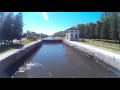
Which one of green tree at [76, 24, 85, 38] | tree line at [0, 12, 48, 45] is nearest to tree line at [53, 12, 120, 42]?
green tree at [76, 24, 85, 38]

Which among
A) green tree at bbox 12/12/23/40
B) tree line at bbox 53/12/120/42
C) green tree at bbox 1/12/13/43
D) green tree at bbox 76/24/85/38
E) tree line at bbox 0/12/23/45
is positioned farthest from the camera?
green tree at bbox 76/24/85/38

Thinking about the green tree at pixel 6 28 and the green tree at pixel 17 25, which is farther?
the green tree at pixel 17 25

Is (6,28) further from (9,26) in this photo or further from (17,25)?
(17,25)

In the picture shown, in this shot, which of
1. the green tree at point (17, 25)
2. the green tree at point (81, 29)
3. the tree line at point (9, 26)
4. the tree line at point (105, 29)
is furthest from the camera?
the green tree at point (81, 29)

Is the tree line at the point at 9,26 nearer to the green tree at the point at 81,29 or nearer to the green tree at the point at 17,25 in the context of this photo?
the green tree at the point at 17,25

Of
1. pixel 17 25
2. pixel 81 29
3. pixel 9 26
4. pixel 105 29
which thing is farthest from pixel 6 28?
pixel 105 29

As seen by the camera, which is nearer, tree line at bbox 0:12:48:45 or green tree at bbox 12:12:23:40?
tree line at bbox 0:12:48:45

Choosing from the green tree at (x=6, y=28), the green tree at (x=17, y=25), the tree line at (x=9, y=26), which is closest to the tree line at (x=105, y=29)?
the green tree at (x=17, y=25)

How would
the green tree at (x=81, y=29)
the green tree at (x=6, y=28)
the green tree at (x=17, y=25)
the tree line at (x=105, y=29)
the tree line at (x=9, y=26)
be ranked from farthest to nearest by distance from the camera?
the green tree at (x=81, y=29) < the green tree at (x=17, y=25) < the tree line at (x=105, y=29) < the green tree at (x=6, y=28) < the tree line at (x=9, y=26)

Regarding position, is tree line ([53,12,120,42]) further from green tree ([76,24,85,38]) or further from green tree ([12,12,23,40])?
green tree ([12,12,23,40])
